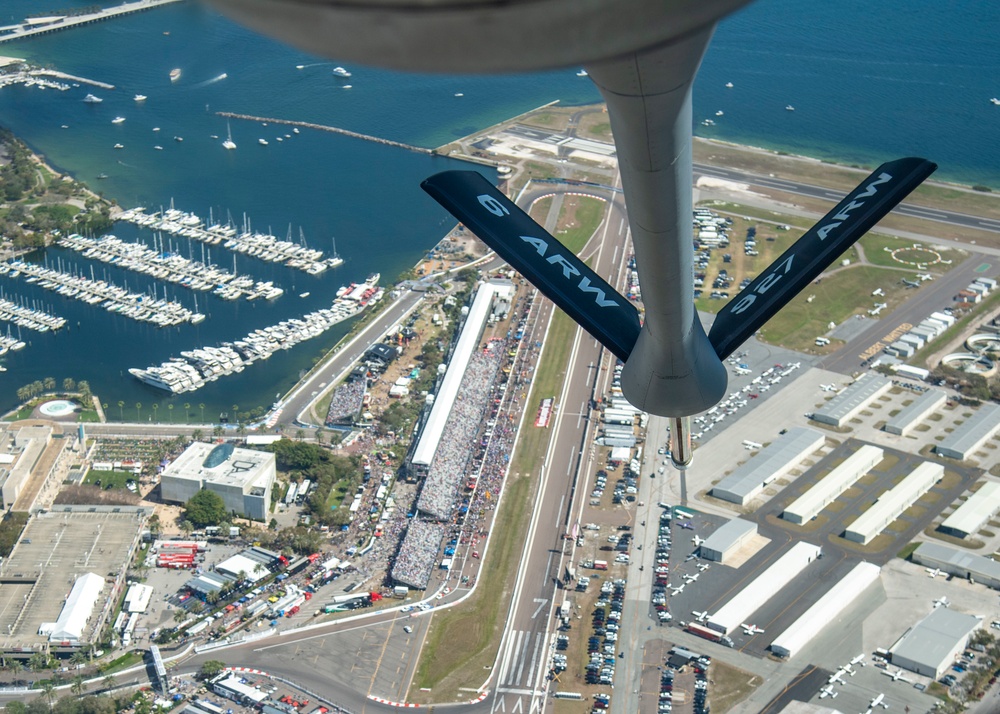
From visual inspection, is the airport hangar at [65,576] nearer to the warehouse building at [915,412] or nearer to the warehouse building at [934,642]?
the warehouse building at [934,642]

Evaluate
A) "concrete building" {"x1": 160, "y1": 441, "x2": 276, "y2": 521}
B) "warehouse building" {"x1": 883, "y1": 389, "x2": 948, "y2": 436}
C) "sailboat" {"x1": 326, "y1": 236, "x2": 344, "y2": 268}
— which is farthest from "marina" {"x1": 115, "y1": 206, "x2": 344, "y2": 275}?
"warehouse building" {"x1": 883, "y1": 389, "x2": 948, "y2": 436}

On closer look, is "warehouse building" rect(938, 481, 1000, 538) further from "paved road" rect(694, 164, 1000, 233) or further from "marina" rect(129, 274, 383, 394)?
"marina" rect(129, 274, 383, 394)

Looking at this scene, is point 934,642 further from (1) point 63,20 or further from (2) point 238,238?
(1) point 63,20

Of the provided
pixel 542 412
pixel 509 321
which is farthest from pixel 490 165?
pixel 542 412

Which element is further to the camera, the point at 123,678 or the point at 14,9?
the point at 14,9

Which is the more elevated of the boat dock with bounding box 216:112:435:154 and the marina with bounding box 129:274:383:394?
the boat dock with bounding box 216:112:435:154

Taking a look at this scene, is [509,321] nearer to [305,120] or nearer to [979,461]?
[979,461]
